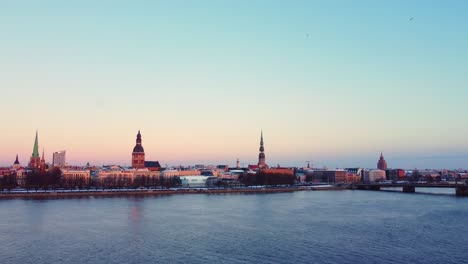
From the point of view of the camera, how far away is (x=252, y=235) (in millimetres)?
21844

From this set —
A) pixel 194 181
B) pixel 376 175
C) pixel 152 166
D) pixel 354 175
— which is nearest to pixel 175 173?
pixel 152 166

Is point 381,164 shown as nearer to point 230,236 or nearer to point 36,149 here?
point 36,149

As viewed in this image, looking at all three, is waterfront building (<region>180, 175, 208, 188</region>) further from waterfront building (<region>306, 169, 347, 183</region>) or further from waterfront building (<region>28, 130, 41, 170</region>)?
waterfront building (<region>306, 169, 347, 183</region>)

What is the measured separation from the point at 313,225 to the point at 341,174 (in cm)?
8604

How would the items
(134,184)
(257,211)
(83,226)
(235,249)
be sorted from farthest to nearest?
(134,184)
(257,211)
(83,226)
(235,249)

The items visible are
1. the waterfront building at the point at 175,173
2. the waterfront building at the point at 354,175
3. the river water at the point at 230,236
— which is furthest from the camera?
the waterfront building at the point at 354,175

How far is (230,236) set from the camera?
2144 cm

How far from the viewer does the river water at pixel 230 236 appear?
17125 mm

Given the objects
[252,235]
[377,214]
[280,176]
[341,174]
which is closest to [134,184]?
[280,176]

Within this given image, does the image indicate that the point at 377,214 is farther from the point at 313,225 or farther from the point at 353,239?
the point at 353,239

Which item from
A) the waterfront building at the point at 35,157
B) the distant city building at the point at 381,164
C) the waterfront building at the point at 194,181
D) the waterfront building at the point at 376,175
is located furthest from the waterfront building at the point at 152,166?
the distant city building at the point at 381,164

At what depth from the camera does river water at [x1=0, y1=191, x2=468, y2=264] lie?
674 inches

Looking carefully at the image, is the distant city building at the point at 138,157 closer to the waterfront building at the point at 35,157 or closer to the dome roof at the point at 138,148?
the dome roof at the point at 138,148

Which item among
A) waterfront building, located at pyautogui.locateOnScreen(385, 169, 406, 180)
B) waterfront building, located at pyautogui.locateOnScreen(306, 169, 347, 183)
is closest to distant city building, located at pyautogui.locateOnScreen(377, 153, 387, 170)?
waterfront building, located at pyautogui.locateOnScreen(385, 169, 406, 180)
